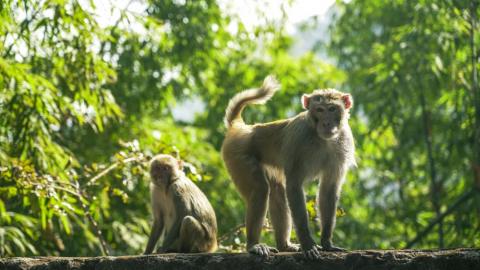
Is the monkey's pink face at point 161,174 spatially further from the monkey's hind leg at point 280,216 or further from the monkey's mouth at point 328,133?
the monkey's mouth at point 328,133

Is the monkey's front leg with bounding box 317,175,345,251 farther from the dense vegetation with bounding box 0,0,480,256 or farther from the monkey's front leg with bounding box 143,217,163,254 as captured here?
the monkey's front leg with bounding box 143,217,163,254

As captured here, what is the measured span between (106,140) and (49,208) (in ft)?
14.4

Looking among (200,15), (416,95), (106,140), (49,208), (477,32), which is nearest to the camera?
(49,208)

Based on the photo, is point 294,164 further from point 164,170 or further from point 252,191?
point 164,170

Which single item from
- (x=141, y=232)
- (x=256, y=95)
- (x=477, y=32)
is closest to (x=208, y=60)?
(x=141, y=232)

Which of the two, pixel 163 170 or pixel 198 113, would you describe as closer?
pixel 163 170

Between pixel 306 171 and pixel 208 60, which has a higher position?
pixel 208 60

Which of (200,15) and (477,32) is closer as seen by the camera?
(477,32)

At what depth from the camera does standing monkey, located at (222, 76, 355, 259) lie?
6.09m

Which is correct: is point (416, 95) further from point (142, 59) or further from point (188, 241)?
point (188, 241)

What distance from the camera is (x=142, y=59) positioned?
12.5m

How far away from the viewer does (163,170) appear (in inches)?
284

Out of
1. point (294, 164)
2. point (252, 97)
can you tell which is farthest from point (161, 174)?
point (294, 164)

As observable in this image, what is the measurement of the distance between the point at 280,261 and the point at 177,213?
69.5 inches
